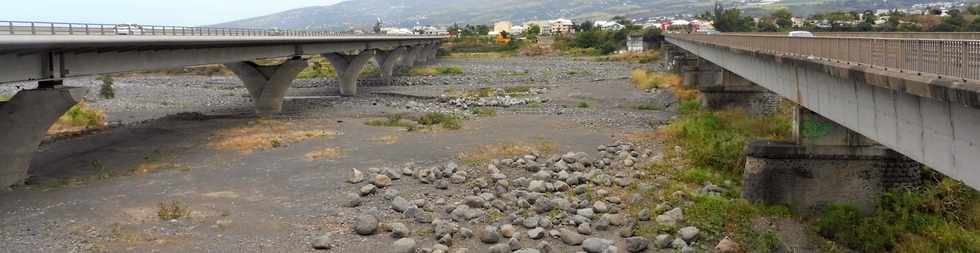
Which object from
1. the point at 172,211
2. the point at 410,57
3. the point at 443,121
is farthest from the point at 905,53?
the point at 410,57

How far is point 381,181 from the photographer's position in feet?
67.4

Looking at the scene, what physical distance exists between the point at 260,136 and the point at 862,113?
23930 millimetres

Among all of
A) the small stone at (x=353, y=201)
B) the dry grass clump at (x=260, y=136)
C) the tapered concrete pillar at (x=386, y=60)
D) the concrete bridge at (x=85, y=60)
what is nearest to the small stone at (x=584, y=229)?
the small stone at (x=353, y=201)

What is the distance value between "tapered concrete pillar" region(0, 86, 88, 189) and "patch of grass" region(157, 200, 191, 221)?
5.88 metres

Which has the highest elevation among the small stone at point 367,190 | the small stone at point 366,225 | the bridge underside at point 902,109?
the bridge underside at point 902,109

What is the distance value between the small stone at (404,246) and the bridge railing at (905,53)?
354 inches

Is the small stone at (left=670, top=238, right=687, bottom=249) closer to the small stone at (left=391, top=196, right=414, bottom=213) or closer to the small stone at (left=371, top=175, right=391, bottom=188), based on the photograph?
the small stone at (left=391, top=196, right=414, bottom=213)

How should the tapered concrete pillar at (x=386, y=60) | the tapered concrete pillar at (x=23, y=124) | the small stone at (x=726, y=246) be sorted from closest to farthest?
1. the small stone at (x=726, y=246)
2. the tapered concrete pillar at (x=23, y=124)
3. the tapered concrete pillar at (x=386, y=60)

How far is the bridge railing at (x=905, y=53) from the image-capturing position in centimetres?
984

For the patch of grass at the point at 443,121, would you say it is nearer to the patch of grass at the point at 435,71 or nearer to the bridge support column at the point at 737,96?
the bridge support column at the point at 737,96

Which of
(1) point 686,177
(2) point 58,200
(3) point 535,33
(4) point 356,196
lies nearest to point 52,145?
(2) point 58,200

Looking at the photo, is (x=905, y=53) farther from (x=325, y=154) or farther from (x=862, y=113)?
(x=325, y=154)

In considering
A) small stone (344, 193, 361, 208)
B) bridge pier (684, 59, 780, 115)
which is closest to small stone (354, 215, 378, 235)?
small stone (344, 193, 361, 208)

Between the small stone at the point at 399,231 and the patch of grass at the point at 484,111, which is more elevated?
the patch of grass at the point at 484,111
